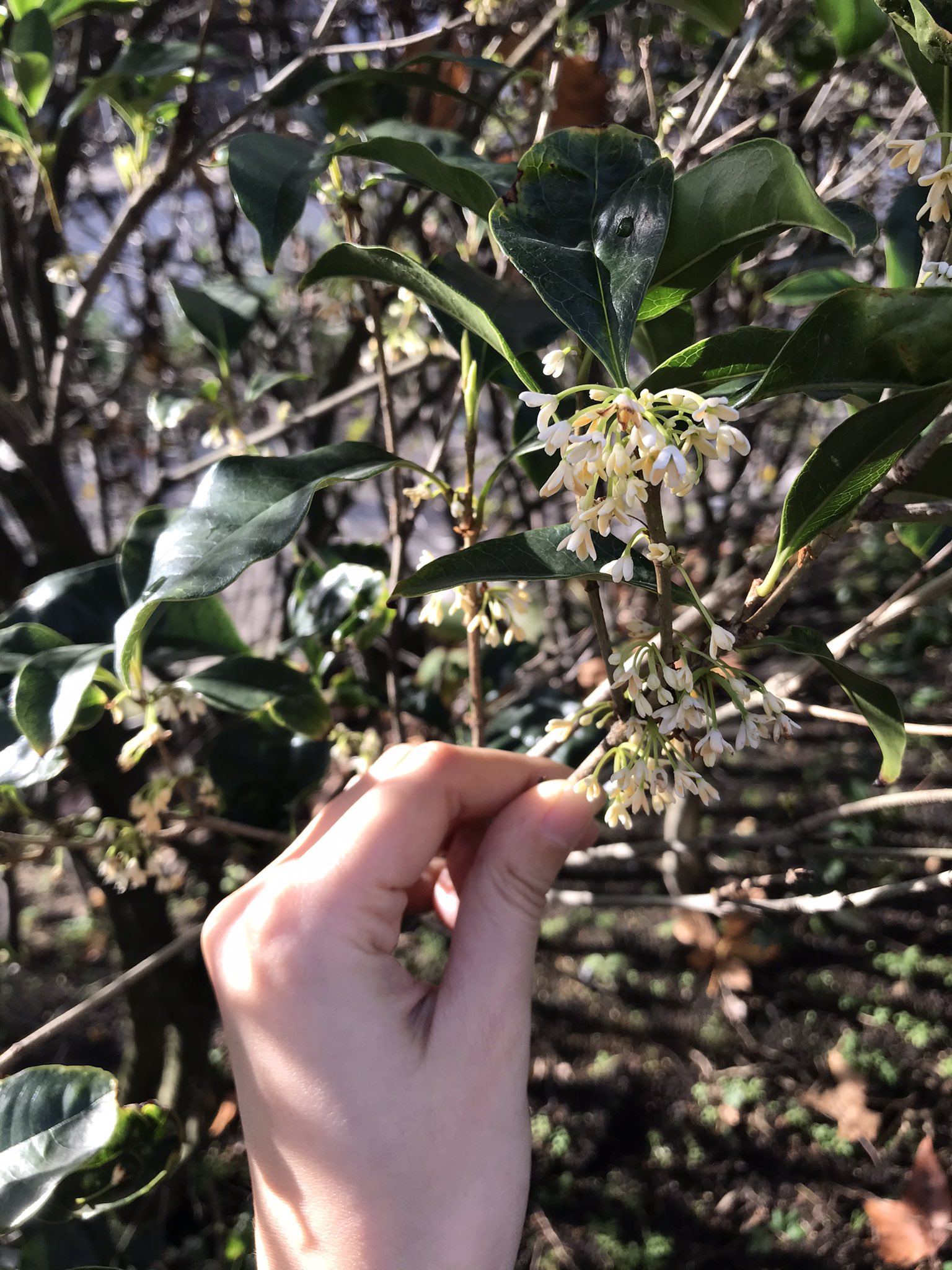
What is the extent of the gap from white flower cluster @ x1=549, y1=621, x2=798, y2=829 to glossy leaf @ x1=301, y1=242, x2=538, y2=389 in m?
0.22

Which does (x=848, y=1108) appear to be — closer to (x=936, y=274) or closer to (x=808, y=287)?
(x=808, y=287)

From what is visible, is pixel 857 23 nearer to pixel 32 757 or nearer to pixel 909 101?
pixel 909 101

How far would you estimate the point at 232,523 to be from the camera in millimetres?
626

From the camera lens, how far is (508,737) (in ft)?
4.07

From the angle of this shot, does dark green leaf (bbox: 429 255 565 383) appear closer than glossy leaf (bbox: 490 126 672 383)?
No

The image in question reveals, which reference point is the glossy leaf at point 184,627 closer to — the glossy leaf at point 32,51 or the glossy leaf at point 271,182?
the glossy leaf at point 271,182

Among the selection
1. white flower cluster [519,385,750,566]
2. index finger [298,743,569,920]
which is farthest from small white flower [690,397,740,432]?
index finger [298,743,569,920]

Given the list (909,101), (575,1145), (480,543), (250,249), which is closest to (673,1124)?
(575,1145)

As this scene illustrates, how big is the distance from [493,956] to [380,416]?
154cm

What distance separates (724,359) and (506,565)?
0.20m

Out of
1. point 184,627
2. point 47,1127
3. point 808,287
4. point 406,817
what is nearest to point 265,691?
point 184,627

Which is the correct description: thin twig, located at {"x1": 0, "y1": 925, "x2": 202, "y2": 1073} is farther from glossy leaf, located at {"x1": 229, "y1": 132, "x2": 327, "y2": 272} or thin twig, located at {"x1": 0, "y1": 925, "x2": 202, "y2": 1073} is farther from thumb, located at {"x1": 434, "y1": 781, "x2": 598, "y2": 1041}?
glossy leaf, located at {"x1": 229, "y1": 132, "x2": 327, "y2": 272}

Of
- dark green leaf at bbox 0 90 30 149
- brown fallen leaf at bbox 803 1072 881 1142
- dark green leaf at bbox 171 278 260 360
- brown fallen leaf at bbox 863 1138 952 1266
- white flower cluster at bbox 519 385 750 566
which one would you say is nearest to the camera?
white flower cluster at bbox 519 385 750 566

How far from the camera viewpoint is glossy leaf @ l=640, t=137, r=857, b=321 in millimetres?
492
